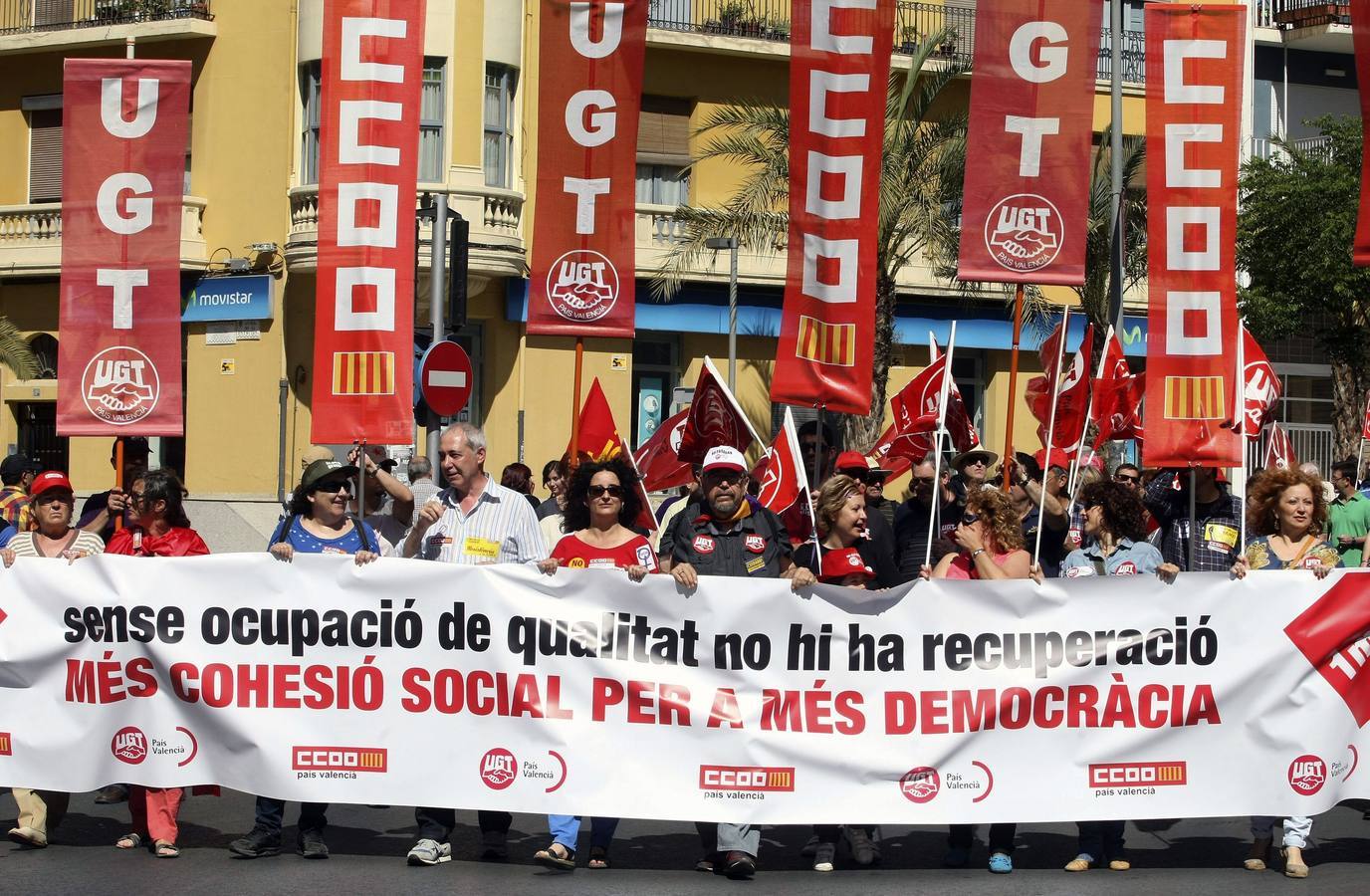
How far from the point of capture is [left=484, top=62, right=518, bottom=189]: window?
1092 inches

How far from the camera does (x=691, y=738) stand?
8.41 m

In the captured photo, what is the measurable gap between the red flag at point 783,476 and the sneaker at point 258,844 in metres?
3.80

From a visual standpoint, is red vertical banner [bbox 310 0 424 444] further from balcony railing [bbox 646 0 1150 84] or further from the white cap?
balcony railing [bbox 646 0 1150 84]

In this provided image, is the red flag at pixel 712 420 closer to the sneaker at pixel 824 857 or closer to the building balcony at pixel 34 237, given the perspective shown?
the sneaker at pixel 824 857

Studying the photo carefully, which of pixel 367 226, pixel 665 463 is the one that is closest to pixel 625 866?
pixel 367 226

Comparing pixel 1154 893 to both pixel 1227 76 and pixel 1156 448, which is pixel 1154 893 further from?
pixel 1227 76

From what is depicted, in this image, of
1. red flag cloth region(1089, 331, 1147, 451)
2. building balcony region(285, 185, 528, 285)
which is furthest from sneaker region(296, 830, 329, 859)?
building balcony region(285, 185, 528, 285)

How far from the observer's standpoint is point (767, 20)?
3000 centimetres

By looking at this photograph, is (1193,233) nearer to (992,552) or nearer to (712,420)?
(992,552)

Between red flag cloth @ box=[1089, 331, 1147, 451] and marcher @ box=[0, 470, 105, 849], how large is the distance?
7703 millimetres

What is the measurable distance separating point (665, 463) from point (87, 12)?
63.5 ft

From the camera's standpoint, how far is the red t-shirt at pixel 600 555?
28.7ft

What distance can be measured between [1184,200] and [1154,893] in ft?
13.8

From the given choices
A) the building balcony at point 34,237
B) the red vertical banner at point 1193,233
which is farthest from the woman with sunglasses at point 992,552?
the building balcony at point 34,237
